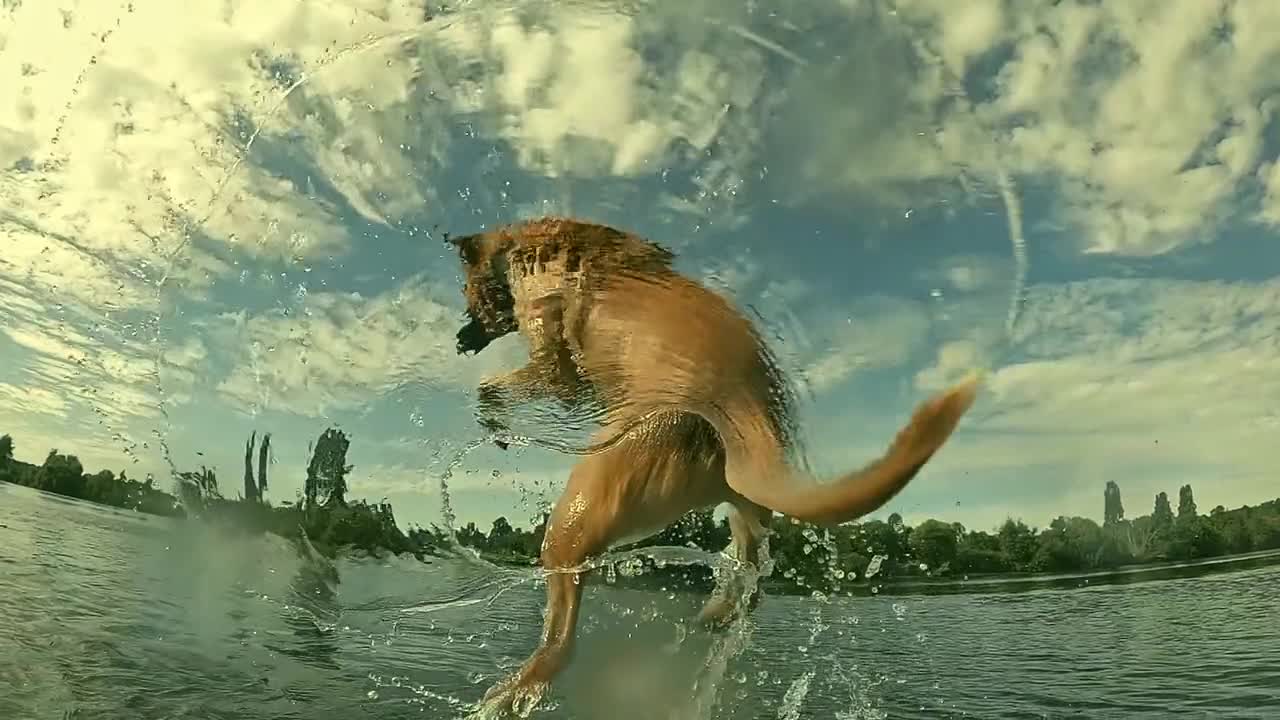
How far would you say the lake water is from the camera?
5.21m

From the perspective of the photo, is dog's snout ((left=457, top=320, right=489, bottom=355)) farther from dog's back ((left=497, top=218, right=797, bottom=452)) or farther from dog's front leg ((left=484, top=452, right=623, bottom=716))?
dog's front leg ((left=484, top=452, right=623, bottom=716))

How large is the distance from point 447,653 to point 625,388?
3.26 metres

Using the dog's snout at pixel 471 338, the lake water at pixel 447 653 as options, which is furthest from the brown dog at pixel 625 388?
the lake water at pixel 447 653

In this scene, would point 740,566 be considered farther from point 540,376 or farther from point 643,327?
point 643,327

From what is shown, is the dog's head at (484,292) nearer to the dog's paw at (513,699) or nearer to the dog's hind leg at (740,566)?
the dog's hind leg at (740,566)

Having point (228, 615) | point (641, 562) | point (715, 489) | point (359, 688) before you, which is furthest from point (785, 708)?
point (228, 615)

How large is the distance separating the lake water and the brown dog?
2.12 feet

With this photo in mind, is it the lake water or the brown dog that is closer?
the brown dog

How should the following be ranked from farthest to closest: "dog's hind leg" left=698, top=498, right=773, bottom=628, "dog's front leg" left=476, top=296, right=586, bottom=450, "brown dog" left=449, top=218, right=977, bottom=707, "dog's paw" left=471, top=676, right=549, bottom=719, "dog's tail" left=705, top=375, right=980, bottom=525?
1. "dog's hind leg" left=698, top=498, right=773, bottom=628
2. "dog's front leg" left=476, top=296, right=586, bottom=450
3. "dog's paw" left=471, top=676, right=549, bottom=719
4. "brown dog" left=449, top=218, right=977, bottom=707
5. "dog's tail" left=705, top=375, right=980, bottom=525

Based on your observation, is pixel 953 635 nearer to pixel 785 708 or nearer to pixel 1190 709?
pixel 1190 709

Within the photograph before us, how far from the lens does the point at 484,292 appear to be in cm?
548

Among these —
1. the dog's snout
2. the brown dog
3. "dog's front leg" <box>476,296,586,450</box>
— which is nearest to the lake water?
the brown dog

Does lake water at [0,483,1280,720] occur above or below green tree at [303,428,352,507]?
below

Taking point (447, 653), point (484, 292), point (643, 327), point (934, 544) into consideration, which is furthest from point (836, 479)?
point (934, 544)
